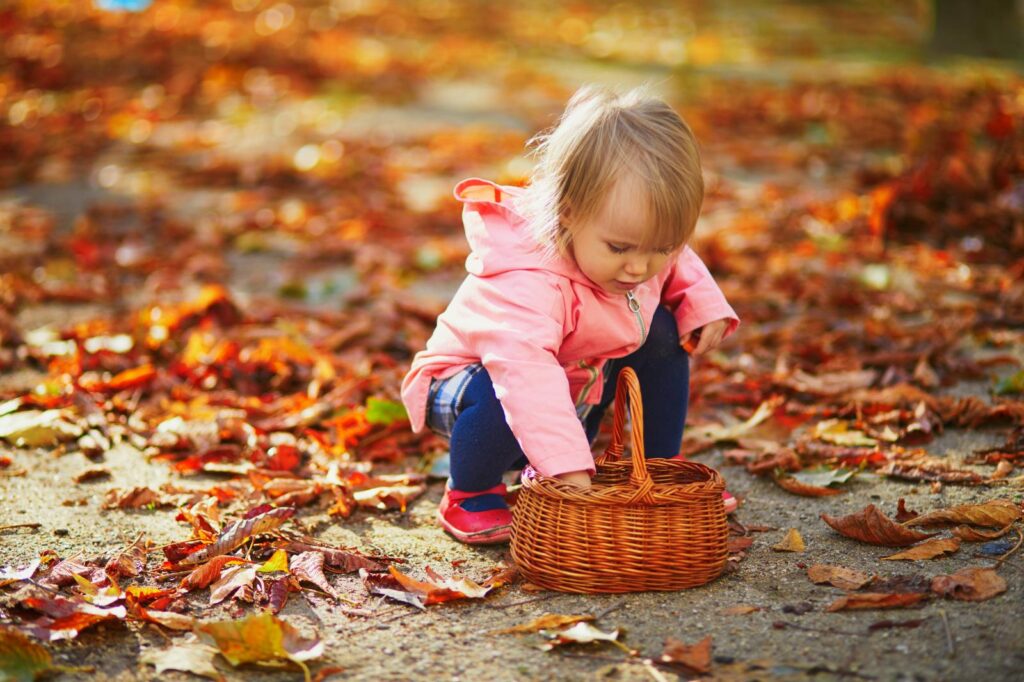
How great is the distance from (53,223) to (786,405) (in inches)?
164

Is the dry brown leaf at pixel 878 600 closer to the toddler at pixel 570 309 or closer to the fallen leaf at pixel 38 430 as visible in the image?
the toddler at pixel 570 309

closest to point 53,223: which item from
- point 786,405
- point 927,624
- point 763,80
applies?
point 786,405

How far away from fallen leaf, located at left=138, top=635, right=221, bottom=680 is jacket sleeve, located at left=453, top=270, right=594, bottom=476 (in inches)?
30.9

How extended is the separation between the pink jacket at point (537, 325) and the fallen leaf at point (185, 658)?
79cm

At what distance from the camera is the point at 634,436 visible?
2.39 metres

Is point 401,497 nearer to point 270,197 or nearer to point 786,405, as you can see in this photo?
point 786,405

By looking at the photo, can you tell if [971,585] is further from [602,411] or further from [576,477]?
[602,411]

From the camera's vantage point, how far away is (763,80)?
950 cm

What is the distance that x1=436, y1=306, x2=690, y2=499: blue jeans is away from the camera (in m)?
2.67

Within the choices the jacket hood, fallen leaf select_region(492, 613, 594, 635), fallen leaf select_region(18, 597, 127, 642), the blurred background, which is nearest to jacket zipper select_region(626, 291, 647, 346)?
the jacket hood

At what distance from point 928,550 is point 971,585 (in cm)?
22

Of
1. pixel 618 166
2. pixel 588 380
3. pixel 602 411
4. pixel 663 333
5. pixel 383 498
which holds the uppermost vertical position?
pixel 618 166

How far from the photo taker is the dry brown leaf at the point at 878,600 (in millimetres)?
2242

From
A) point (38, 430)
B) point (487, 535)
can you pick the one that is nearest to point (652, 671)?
point (487, 535)
